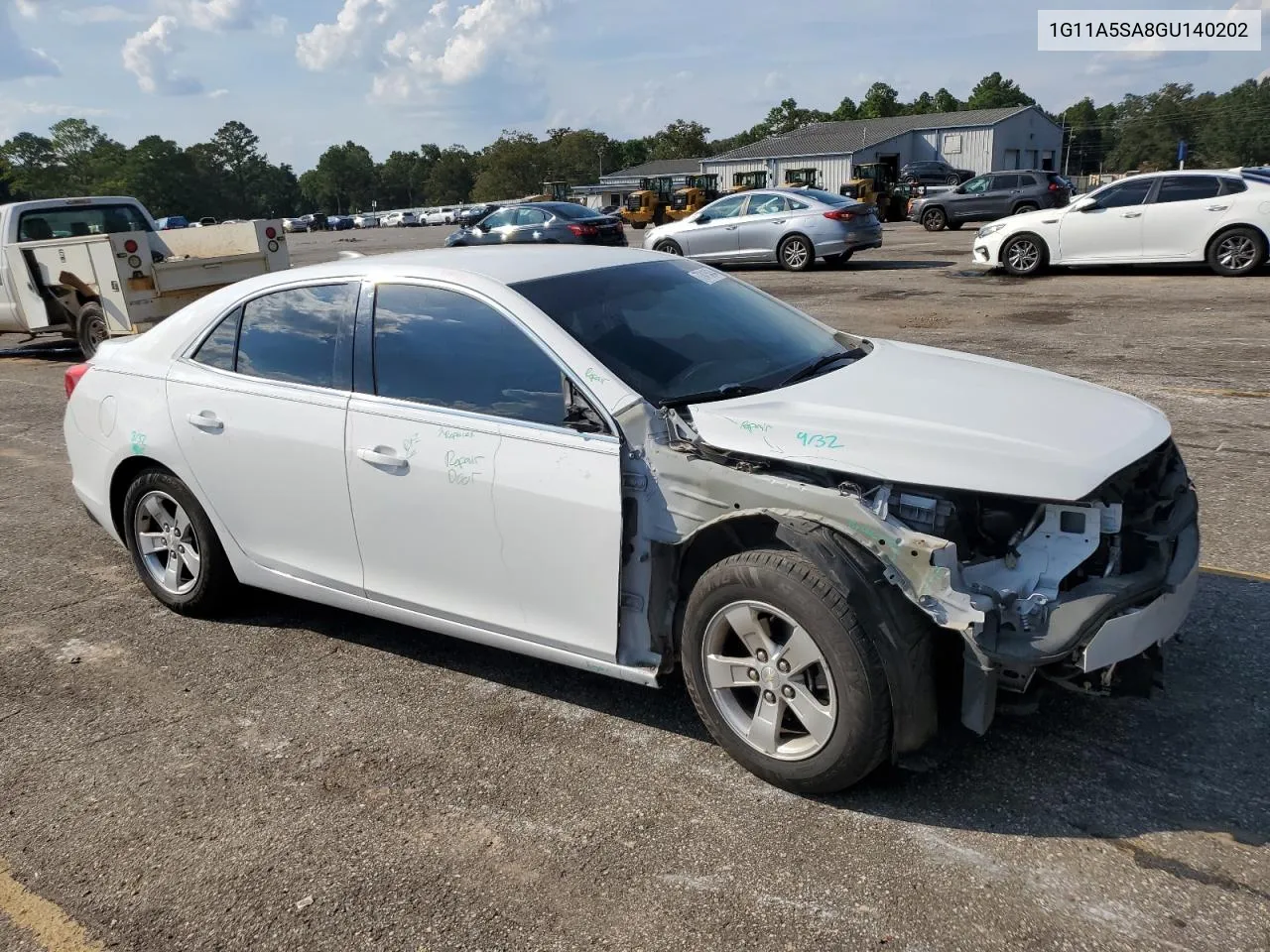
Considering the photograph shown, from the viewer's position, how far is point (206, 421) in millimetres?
4355

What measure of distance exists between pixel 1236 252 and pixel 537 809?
48.7 ft

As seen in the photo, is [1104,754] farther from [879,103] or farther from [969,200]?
[879,103]

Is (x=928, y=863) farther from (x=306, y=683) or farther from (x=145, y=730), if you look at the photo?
(x=145, y=730)

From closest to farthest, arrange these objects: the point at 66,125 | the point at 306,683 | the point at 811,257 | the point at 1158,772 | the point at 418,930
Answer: the point at 418,930 < the point at 1158,772 < the point at 306,683 < the point at 811,257 < the point at 66,125

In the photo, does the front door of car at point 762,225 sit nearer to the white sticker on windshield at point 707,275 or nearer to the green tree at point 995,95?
the white sticker on windshield at point 707,275

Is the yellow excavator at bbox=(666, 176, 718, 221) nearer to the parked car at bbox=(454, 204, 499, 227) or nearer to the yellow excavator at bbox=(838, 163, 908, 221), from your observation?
the yellow excavator at bbox=(838, 163, 908, 221)

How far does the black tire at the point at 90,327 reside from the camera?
484 inches

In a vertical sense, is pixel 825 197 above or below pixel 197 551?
above

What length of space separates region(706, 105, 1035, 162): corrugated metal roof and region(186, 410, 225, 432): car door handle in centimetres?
6884

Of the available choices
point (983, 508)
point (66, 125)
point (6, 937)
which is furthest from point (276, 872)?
point (66, 125)

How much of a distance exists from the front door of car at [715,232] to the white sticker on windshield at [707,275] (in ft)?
50.0

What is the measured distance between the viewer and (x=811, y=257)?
745 inches

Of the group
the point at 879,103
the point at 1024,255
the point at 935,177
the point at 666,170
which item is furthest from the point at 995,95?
the point at 1024,255

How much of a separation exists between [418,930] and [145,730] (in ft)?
5.67
